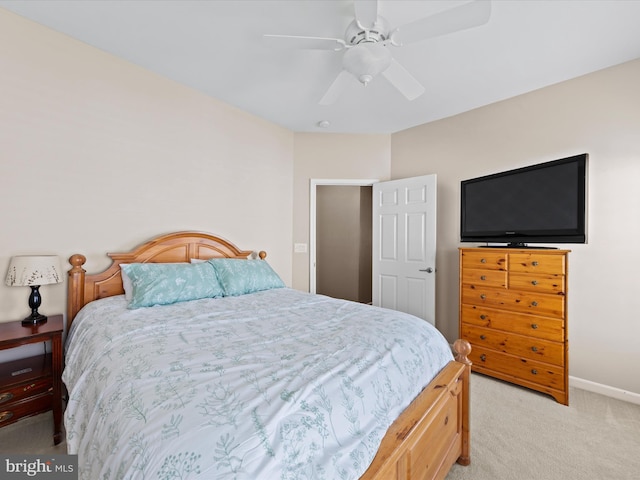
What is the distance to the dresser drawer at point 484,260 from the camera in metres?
2.57

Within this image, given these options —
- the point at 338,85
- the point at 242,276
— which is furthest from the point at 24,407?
the point at 338,85

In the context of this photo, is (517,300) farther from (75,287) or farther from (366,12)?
(75,287)

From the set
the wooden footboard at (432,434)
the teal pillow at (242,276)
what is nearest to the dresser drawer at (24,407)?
the teal pillow at (242,276)

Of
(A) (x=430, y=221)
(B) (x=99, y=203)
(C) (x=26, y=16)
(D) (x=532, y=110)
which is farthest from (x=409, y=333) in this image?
(C) (x=26, y=16)

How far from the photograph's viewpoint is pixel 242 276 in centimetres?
254

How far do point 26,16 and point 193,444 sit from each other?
2.91m

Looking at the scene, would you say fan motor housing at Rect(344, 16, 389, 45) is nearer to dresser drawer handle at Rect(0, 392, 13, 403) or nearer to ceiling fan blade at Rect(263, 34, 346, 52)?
ceiling fan blade at Rect(263, 34, 346, 52)

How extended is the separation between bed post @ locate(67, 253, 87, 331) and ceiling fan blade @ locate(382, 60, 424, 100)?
2547mm

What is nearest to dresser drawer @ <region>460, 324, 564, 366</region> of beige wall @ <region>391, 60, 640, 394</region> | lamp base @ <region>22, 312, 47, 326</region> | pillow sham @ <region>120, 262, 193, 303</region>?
beige wall @ <region>391, 60, 640, 394</region>

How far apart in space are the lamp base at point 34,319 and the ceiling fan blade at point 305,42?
89.1 inches

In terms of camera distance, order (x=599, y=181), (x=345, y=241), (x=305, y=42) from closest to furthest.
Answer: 1. (x=305, y=42)
2. (x=599, y=181)
3. (x=345, y=241)

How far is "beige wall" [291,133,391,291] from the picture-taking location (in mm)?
3902

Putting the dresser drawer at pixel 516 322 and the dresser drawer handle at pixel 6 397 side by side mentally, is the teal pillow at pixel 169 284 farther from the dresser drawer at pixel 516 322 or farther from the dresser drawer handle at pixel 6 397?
the dresser drawer at pixel 516 322

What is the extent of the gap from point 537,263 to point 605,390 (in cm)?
119
